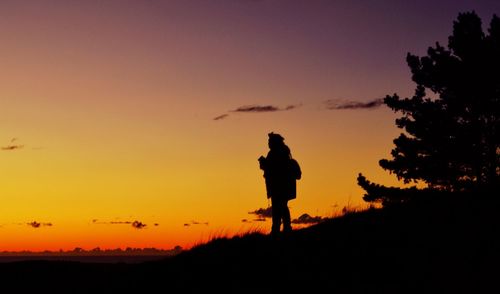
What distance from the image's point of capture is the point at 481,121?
28.9m

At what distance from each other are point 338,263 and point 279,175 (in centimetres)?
310

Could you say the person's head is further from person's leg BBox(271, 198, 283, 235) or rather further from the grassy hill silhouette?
the grassy hill silhouette

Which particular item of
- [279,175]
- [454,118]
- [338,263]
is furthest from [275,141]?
[454,118]

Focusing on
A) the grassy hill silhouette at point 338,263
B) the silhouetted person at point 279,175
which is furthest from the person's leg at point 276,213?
the grassy hill silhouette at point 338,263

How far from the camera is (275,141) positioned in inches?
537

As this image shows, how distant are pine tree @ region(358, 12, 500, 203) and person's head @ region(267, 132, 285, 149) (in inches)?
637

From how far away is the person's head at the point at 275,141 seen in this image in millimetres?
13631

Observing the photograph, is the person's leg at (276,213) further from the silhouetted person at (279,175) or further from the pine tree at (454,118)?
the pine tree at (454,118)

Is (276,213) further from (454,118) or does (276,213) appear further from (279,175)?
(454,118)

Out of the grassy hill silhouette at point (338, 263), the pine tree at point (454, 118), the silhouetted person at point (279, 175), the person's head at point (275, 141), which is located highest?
the pine tree at point (454, 118)

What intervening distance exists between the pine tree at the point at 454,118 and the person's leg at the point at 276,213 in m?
15.9

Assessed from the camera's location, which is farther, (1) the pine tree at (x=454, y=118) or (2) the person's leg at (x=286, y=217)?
(1) the pine tree at (x=454, y=118)

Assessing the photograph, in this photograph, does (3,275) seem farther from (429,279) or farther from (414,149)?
(414,149)

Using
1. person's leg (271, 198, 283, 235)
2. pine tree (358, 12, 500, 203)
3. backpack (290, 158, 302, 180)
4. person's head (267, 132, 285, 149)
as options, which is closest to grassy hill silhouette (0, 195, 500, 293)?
person's leg (271, 198, 283, 235)
